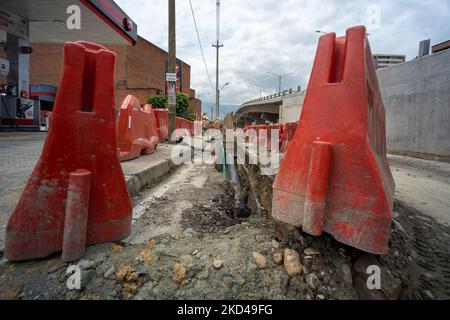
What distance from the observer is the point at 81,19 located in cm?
902

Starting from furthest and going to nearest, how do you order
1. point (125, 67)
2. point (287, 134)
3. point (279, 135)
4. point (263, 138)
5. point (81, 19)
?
point (125, 67)
point (263, 138)
point (81, 19)
point (279, 135)
point (287, 134)

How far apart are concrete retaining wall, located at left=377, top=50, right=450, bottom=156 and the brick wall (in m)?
27.3

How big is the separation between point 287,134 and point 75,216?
718 cm

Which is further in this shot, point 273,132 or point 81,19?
point 273,132

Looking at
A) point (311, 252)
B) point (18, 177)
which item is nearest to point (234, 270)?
point (311, 252)

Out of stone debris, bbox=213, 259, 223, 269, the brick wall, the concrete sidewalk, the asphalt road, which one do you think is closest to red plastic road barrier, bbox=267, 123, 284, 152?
the asphalt road

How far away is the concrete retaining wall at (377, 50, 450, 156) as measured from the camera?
8117 mm

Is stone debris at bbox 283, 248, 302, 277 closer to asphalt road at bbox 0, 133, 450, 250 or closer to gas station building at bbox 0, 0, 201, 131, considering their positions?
asphalt road at bbox 0, 133, 450, 250

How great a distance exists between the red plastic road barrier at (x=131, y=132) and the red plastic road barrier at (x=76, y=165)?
9.56 ft

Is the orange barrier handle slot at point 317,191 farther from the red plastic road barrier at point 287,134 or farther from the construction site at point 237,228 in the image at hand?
the red plastic road barrier at point 287,134

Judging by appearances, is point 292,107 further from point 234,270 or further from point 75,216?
point 75,216

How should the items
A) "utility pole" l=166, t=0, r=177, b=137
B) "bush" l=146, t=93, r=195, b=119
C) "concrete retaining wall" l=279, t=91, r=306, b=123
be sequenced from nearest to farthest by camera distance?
"utility pole" l=166, t=0, r=177, b=137
"concrete retaining wall" l=279, t=91, r=306, b=123
"bush" l=146, t=93, r=195, b=119

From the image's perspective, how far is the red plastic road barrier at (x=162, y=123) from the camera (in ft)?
27.2
